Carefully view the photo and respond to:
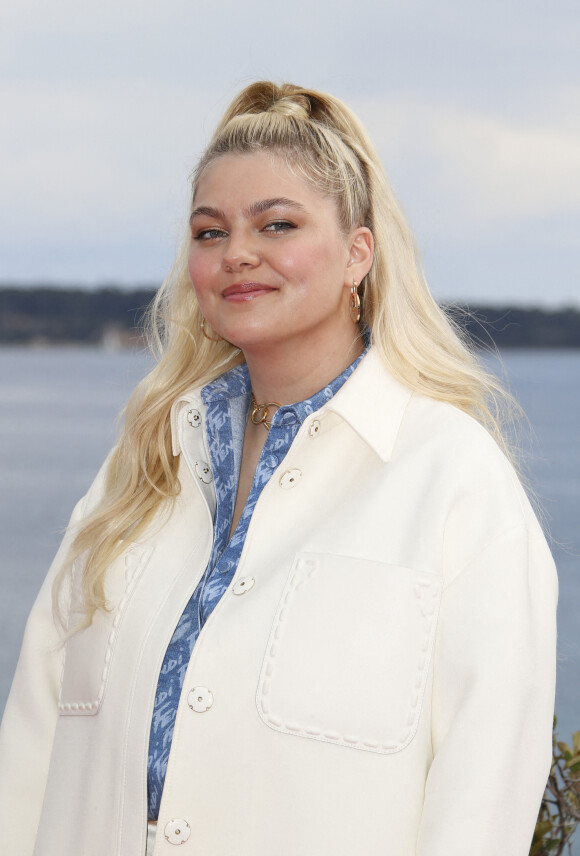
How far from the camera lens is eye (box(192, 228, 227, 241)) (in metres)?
1.75

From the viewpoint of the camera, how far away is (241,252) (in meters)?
1.66

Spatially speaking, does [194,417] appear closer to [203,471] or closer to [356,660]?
[203,471]

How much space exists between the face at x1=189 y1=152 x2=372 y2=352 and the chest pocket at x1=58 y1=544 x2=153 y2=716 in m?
0.43

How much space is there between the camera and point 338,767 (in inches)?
57.3

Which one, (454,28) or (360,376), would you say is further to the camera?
(454,28)

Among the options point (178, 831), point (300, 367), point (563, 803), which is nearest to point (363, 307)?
point (300, 367)

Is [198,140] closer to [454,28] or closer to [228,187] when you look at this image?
[228,187]

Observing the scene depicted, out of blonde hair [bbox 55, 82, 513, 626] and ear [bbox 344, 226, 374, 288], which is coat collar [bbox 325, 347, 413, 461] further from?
ear [bbox 344, 226, 374, 288]

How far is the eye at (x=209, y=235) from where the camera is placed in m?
1.75

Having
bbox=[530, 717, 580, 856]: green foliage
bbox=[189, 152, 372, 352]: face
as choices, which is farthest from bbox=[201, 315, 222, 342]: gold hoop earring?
bbox=[530, 717, 580, 856]: green foliage

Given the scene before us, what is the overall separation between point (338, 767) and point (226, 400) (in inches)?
28.5

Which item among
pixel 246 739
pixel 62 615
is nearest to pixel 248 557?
pixel 246 739

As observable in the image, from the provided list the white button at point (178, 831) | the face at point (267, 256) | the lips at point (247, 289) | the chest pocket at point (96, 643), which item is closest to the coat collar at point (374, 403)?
the face at point (267, 256)

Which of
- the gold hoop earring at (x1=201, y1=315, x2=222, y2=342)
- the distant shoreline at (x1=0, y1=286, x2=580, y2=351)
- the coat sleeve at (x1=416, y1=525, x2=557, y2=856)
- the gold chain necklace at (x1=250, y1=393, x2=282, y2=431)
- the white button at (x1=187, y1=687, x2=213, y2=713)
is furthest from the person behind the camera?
the distant shoreline at (x1=0, y1=286, x2=580, y2=351)
